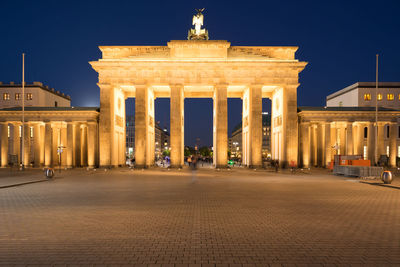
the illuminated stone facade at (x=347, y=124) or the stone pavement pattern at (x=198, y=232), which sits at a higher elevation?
the illuminated stone facade at (x=347, y=124)

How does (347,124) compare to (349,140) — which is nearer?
(349,140)

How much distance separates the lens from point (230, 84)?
1686 inches

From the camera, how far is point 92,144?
4472 cm

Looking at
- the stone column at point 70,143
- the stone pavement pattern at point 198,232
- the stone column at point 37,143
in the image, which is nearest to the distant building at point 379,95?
the stone pavement pattern at point 198,232

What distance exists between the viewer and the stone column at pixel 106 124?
42688 millimetres

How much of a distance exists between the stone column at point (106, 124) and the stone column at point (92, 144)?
2.51m

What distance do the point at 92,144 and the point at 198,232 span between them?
40.1 meters

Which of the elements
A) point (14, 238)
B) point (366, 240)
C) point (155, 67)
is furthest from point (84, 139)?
point (366, 240)

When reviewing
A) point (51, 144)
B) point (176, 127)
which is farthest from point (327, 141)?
point (51, 144)

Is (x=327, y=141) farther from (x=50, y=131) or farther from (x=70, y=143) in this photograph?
(x=50, y=131)

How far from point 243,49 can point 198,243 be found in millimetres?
40597

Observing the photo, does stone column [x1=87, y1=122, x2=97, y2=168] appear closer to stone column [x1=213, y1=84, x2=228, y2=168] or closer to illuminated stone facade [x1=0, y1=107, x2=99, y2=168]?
illuminated stone facade [x1=0, y1=107, x2=99, y2=168]

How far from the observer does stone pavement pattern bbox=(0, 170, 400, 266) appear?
6633mm

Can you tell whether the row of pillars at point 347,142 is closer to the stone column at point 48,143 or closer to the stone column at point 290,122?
the stone column at point 290,122
